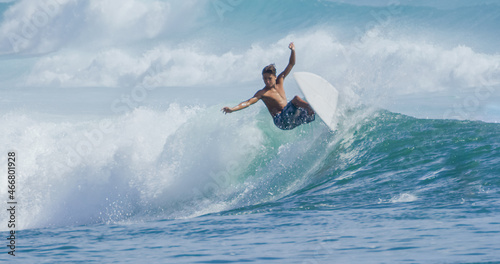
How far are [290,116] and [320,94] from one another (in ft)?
5.43

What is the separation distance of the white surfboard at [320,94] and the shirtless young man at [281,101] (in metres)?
0.82

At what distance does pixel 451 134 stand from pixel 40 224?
9203mm

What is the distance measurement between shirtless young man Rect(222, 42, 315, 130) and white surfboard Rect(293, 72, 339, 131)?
2.69 ft

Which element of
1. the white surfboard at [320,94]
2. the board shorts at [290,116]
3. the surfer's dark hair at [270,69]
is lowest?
the board shorts at [290,116]

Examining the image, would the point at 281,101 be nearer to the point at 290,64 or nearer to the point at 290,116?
the point at 290,116

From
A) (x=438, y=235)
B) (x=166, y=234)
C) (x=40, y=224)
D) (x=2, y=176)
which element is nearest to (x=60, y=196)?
(x=40, y=224)

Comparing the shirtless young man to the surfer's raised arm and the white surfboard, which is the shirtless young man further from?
the white surfboard

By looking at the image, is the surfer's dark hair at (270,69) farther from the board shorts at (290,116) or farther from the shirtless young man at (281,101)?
the board shorts at (290,116)

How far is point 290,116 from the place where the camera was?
379 inches

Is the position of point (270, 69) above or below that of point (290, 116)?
above

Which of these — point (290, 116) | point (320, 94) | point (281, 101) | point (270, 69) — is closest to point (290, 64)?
point (270, 69)

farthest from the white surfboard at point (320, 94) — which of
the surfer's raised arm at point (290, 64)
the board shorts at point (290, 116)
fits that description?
the surfer's raised arm at point (290, 64)

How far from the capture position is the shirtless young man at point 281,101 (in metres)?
9.63

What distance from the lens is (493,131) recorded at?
1238cm
